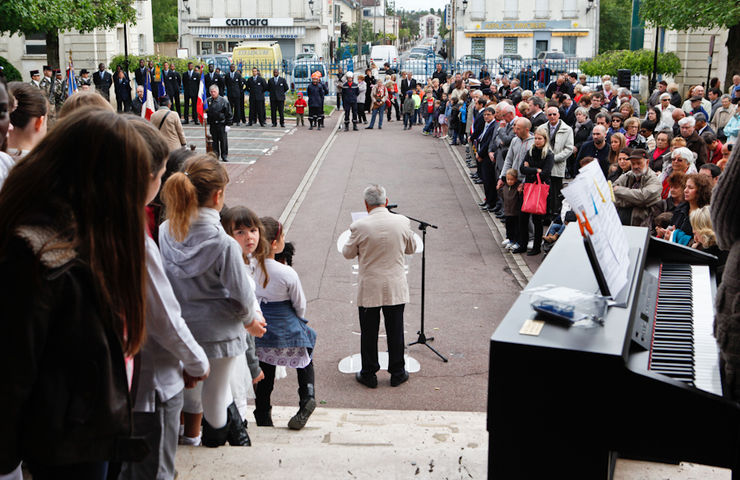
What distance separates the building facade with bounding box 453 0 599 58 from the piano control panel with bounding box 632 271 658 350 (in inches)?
2453

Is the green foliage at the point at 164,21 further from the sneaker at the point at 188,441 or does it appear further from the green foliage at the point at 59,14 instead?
the sneaker at the point at 188,441

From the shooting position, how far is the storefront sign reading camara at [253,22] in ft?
218

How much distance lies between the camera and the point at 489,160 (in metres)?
15.3

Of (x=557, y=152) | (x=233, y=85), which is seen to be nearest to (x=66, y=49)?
(x=233, y=85)

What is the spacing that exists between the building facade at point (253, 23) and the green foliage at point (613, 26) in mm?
27395

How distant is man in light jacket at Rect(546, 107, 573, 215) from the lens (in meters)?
12.5

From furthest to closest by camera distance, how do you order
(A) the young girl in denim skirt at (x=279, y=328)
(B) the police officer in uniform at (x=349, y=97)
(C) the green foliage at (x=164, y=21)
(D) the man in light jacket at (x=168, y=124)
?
(C) the green foliage at (x=164, y=21), (B) the police officer in uniform at (x=349, y=97), (D) the man in light jacket at (x=168, y=124), (A) the young girl in denim skirt at (x=279, y=328)

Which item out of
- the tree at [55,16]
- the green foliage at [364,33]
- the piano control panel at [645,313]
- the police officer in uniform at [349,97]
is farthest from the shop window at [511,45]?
the piano control panel at [645,313]

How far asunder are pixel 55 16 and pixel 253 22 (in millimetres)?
42832

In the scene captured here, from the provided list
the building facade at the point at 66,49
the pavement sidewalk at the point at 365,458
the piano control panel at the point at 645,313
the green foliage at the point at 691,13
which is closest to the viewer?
the piano control panel at the point at 645,313

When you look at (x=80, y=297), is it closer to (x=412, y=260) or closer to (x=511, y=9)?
(x=412, y=260)

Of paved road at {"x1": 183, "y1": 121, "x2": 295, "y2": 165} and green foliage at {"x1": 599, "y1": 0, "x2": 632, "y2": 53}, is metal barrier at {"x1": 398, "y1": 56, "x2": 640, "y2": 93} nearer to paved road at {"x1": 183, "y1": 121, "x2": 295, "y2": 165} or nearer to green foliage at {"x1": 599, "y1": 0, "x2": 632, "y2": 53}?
paved road at {"x1": 183, "y1": 121, "x2": 295, "y2": 165}

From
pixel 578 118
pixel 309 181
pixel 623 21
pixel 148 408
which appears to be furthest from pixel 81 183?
pixel 623 21

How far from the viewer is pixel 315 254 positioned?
12.4m
